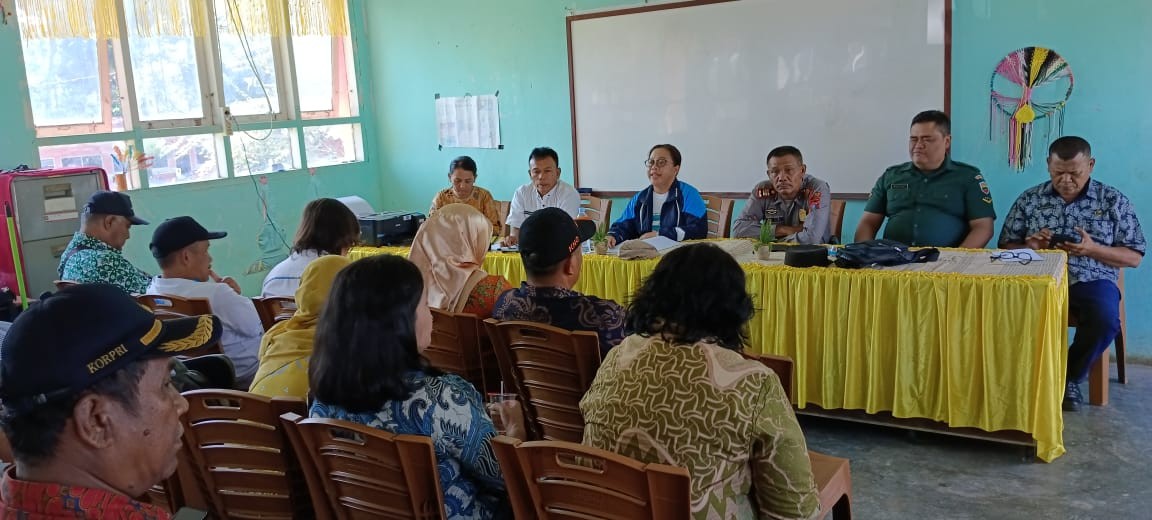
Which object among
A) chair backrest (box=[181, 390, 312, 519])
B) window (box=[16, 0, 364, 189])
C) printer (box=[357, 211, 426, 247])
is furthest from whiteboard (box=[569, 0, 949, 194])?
chair backrest (box=[181, 390, 312, 519])

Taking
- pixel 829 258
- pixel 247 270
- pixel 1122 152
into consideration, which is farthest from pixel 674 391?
pixel 247 270

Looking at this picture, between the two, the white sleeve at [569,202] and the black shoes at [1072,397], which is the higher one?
the white sleeve at [569,202]

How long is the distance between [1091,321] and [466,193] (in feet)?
11.5

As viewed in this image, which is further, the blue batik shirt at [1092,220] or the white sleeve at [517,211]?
the white sleeve at [517,211]

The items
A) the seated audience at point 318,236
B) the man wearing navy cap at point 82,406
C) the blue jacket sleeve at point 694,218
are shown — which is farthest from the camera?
the blue jacket sleeve at point 694,218

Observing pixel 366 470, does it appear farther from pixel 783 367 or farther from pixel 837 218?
pixel 837 218

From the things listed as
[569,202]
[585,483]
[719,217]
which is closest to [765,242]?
[719,217]

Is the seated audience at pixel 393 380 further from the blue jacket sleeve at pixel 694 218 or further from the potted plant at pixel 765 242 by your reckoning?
the blue jacket sleeve at pixel 694 218

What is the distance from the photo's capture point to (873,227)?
452 cm

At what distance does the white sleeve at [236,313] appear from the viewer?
313cm

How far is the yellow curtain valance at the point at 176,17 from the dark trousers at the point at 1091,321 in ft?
18.3

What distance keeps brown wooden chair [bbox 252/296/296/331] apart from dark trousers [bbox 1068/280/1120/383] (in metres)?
3.37

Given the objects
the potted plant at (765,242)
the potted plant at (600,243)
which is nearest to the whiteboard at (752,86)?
the potted plant at (765,242)

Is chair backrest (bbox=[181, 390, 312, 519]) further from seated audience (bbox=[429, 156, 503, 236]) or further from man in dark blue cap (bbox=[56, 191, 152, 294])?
seated audience (bbox=[429, 156, 503, 236])
